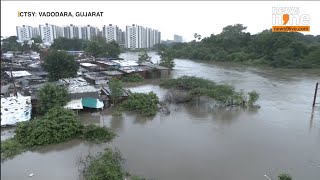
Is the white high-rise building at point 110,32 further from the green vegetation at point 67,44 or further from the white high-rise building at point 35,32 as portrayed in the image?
the green vegetation at point 67,44

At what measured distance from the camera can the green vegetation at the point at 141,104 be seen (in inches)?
502

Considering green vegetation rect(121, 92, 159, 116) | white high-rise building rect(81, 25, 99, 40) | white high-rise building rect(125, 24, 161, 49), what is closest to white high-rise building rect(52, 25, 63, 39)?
white high-rise building rect(81, 25, 99, 40)

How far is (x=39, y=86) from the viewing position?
1423cm

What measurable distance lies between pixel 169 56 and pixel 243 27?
901 inches

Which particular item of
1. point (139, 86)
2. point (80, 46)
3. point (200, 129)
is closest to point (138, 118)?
point (200, 129)

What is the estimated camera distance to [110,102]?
45.1ft

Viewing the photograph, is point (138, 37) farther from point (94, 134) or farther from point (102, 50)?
point (94, 134)

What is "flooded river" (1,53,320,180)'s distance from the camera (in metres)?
7.54

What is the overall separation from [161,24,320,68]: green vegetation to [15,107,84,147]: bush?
26203 millimetres

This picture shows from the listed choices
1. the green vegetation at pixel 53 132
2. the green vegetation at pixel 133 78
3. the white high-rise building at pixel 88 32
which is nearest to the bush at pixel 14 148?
the green vegetation at pixel 53 132

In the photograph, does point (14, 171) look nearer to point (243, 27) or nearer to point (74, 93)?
point (74, 93)

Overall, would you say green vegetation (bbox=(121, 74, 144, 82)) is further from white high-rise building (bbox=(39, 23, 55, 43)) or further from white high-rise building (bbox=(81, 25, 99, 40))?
white high-rise building (bbox=(39, 23, 55, 43))

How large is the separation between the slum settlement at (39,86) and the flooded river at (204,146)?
0.85 meters

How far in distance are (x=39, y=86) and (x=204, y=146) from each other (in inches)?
382
